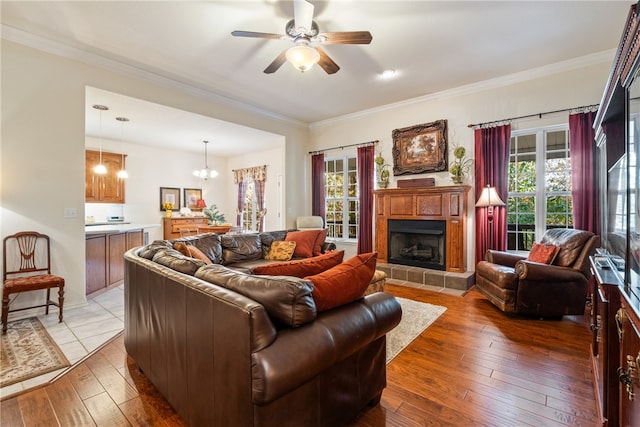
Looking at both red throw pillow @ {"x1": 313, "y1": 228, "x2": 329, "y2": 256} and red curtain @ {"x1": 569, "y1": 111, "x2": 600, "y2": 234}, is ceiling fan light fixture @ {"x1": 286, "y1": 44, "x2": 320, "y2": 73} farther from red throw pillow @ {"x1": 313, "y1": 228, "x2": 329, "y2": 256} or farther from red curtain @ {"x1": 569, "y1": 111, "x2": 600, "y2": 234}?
red curtain @ {"x1": 569, "y1": 111, "x2": 600, "y2": 234}

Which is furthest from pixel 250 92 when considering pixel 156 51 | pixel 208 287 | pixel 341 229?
pixel 208 287

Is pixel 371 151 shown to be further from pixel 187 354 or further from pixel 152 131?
pixel 187 354

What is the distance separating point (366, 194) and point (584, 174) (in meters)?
3.21

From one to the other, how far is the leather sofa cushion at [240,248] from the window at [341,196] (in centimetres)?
240

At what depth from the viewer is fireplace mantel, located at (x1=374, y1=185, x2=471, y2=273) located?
461 centimetres

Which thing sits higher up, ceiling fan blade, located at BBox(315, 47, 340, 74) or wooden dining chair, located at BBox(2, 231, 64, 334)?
ceiling fan blade, located at BBox(315, 47, 340, 74)

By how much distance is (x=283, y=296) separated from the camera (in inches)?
50.6

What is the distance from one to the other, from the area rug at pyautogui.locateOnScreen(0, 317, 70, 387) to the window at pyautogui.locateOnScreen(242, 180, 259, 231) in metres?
5.70

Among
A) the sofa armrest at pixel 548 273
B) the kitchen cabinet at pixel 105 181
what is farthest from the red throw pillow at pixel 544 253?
the kitchen cabinet at pixel 105 181

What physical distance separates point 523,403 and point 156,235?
27.0 feet

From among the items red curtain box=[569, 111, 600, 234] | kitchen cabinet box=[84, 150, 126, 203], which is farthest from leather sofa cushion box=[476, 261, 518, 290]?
kitchen cabinet box=[84, 150, 126, 203]

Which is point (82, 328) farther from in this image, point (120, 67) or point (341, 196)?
point (341, 196)

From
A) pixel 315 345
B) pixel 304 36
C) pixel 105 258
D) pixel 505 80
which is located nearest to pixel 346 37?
pixel 304 36

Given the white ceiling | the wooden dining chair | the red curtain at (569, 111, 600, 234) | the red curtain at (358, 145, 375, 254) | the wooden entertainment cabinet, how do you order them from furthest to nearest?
the red curtain at (358, 145, 375, 254) < the red curtain at (569, 111, 600, 234) < the wooden dining chair < the white ceiling < the wooden entertainment cabinet
